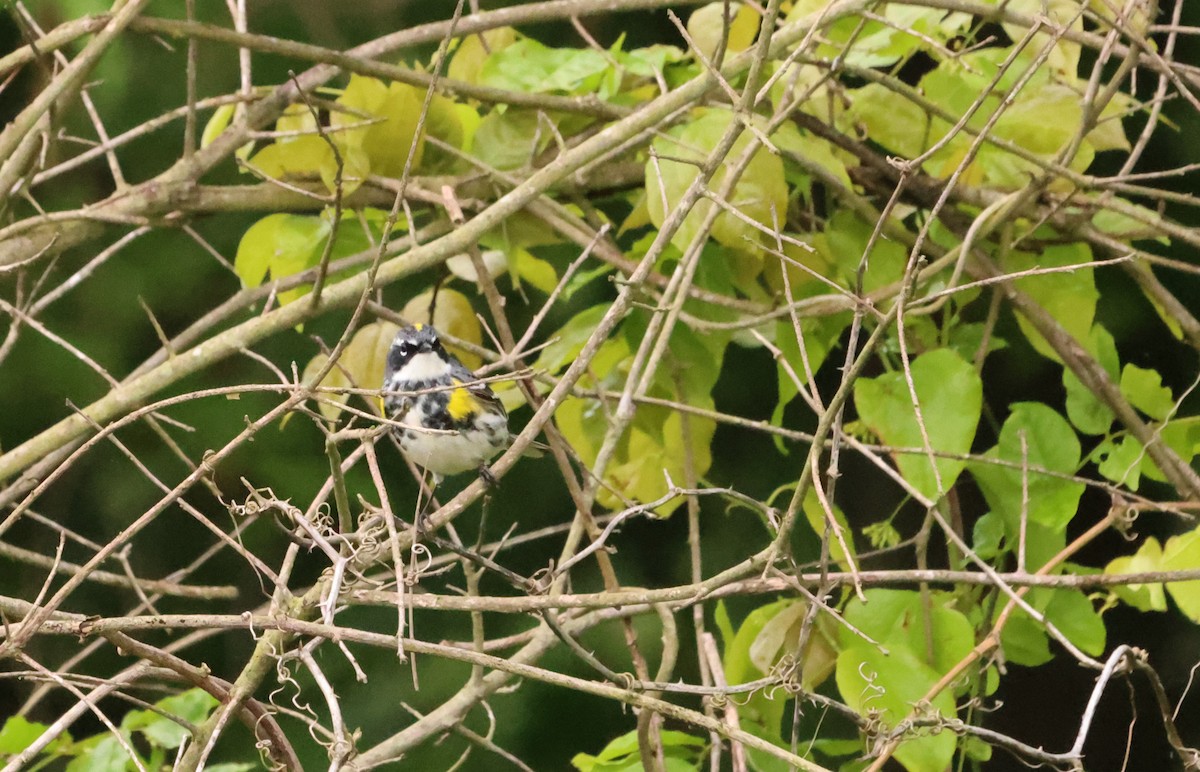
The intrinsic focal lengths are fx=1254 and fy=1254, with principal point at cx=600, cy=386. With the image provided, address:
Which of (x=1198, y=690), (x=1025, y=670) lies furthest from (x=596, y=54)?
(x=1198, y=690)

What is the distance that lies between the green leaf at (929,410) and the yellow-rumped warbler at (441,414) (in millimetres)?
699

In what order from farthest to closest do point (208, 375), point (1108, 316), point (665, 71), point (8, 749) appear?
point (208, 375)
point (1108, 316)
point (665, 71)
point (8, 749)

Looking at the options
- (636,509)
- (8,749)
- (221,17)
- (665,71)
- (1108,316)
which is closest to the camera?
(636,509)

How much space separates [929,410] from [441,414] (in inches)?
35.9

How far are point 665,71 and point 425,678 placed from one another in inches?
71.9

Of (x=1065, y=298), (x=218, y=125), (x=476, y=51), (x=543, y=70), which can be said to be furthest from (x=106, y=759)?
(x=1065, y=298)

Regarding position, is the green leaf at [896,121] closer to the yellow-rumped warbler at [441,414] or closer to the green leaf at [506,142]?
the green leaf at [506,142]

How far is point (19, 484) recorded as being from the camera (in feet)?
5.90

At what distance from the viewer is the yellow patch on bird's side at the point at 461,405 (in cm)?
220

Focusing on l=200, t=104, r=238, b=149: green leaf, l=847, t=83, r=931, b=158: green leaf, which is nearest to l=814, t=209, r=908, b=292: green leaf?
l=847, t=83, r=931, b=158: green leaf

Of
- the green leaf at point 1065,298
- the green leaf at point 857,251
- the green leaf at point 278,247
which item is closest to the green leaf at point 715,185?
the green leaf at point 857,251

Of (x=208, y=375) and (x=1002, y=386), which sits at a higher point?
(x=1002, y=386)

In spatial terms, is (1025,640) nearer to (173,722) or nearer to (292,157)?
(173,722)

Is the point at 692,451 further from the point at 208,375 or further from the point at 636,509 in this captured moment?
the point at 208,375
